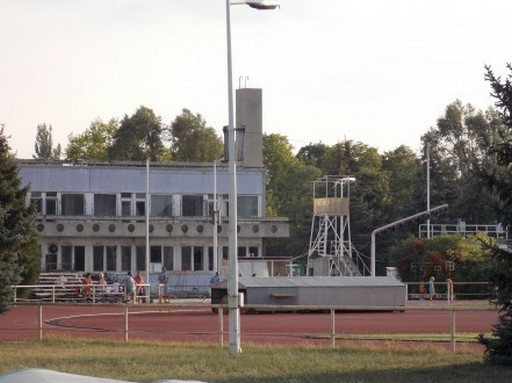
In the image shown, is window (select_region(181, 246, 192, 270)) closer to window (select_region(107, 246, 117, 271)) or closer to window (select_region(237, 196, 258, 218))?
window (select_region(107, 246, 117, 271))

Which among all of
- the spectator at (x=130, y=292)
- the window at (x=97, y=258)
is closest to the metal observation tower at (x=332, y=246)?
the window at (x=97, y=258)

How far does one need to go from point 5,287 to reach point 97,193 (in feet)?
169

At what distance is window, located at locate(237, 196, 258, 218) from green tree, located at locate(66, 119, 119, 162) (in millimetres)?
35284

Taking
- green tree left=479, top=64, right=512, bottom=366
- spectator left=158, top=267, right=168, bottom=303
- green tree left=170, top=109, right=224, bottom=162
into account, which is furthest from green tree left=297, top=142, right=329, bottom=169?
green tree left=479, top=64, right=512, bottom=366

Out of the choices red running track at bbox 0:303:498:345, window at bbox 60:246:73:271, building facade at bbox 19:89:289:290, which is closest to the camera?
red running track at bbox 0:303:498:345

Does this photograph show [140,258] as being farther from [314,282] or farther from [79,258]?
[314,282]

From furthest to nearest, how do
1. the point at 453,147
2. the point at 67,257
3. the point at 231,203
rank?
the point at 453,147 < the point at 67,257 < the point at 231,203

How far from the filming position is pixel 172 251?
263 feet

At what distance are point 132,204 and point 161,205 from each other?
220 centimetres

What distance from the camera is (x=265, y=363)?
73.9 ft

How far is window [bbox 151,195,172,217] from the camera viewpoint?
3209 inches

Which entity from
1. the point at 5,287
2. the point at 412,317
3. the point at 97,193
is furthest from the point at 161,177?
the point at 5,287

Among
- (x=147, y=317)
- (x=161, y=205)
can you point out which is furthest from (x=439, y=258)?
(x=147, y=317)

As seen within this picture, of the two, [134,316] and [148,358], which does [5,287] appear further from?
[134,316]
